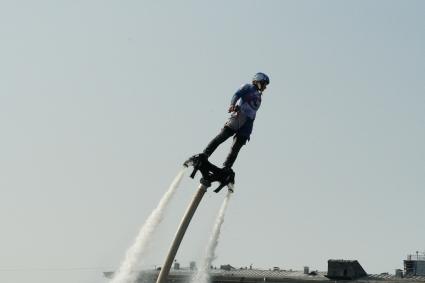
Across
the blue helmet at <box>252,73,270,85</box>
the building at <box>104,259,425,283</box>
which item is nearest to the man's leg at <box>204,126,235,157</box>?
the blue helmet at <box>252,73,270,85</box>

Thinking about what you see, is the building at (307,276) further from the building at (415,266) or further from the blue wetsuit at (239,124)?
the blue wetsuit at (239,124)

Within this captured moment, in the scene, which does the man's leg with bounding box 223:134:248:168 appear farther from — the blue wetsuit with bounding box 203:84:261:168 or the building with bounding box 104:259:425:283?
the building with bounding box 104:259:425:283

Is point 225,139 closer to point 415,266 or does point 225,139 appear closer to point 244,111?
point 244,111

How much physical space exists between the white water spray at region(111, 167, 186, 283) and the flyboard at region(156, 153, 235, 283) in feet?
3.17

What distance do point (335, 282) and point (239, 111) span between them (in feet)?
247

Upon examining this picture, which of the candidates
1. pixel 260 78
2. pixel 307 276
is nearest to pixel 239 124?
pixel 260 78

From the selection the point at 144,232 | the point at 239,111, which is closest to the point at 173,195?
the point at 144,232

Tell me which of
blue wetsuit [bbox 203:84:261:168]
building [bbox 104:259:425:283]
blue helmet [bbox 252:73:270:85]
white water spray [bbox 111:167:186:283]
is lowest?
white water spray [bbox 111:167:186:283]

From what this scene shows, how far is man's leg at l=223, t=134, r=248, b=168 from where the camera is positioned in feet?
108

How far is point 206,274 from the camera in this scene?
37781mm

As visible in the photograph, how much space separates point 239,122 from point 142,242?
19.4 feet

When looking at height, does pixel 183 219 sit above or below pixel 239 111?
below

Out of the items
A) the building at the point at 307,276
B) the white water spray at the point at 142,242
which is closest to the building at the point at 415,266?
the building at the point at 307,276

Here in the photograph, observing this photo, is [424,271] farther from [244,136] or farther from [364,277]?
[244,136]
